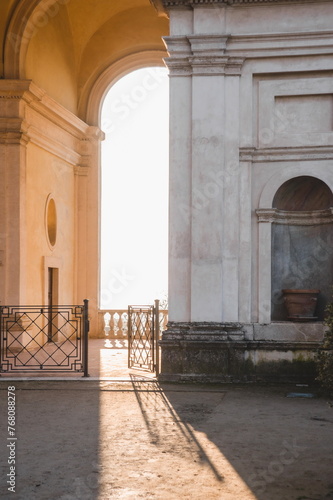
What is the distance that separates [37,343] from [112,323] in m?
5.52

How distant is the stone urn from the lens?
11258 millimetres

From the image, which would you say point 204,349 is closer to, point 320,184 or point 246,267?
point 246,267

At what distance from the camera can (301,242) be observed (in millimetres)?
11859

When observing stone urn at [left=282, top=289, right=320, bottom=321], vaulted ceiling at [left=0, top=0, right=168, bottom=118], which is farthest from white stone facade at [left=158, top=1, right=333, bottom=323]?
vaulted ceiling at [left=0, top=0, right=168, bottom=118]

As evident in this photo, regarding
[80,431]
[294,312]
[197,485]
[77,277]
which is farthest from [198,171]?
[77,277]

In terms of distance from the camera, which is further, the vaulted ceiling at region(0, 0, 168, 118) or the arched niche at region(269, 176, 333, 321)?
the vaulted ceiling at region(0, 0, 168, 118)

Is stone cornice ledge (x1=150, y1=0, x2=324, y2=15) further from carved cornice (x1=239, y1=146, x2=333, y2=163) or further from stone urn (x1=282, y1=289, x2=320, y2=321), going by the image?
stone urn (x1=282, y1=289, x2=320, y2=321)

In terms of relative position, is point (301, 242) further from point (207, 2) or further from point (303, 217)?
point (207, 2)

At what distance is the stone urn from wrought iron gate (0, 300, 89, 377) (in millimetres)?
3492

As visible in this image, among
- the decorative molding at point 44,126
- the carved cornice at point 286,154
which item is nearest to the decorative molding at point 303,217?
the carved cornice at point 286,154

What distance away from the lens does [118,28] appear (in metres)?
21.0

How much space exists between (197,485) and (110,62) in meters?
17.4

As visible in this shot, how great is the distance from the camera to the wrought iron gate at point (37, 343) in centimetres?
1198

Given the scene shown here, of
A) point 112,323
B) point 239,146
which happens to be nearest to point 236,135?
point 239,146
